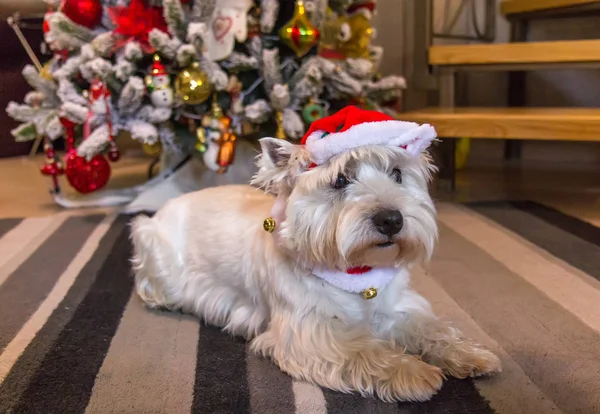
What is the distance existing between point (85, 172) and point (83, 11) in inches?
21.9

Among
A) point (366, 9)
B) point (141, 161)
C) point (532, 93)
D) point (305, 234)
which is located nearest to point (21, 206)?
point (141, 161)

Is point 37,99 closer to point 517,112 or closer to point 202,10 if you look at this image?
point 202,10

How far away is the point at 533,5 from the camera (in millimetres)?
2689

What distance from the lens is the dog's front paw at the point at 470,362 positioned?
102 cm

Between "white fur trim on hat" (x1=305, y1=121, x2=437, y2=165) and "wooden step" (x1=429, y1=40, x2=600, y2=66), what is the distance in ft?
4.40

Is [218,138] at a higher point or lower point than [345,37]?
lower

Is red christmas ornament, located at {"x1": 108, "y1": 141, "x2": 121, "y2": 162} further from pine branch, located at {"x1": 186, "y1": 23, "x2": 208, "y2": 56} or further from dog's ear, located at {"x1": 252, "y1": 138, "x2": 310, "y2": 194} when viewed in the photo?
dog's ear, located at {"x1": 252, "y1": 138, "x2": 310, "y2": 194}

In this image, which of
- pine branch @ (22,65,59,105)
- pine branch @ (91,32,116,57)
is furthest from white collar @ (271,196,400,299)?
pine branch @ (22,65,59,105)

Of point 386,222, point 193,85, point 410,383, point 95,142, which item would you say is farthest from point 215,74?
point 410,383

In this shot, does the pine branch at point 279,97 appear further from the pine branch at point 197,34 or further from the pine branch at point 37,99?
the pine branch at point 37,99

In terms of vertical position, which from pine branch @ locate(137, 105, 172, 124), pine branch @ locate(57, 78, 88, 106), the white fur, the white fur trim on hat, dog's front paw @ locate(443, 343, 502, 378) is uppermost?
pine branch @ locate(57, 78, 88, 106)

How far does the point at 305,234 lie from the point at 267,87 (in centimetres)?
128

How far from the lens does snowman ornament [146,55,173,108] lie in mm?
2008

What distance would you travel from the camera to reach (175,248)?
1419 millimetres
